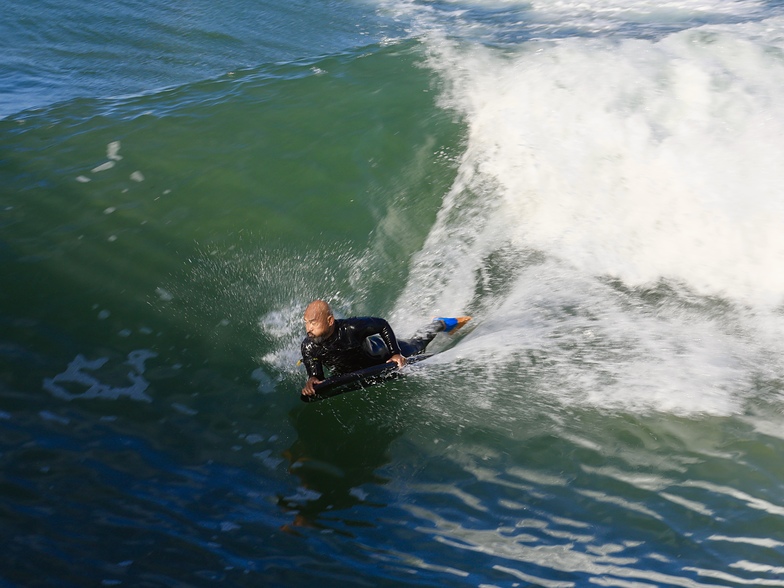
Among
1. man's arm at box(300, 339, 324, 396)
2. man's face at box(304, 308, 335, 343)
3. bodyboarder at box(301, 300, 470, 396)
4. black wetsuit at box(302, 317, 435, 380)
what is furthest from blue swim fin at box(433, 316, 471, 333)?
man's face at box(304, 308, 335, 343)

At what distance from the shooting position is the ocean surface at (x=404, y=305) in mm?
4609

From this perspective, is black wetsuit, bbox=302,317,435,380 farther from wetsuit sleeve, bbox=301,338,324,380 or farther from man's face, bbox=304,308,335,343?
man's face, bbox=304,308,335,343

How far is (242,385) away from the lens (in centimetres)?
632

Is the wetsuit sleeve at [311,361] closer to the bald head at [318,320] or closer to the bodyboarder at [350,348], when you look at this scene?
the bodyboarder at [350,348]

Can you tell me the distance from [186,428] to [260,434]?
546 millimetres

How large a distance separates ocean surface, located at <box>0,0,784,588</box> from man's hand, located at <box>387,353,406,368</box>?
14.5 inches

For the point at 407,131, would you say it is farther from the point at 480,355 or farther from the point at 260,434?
the point at 260,434

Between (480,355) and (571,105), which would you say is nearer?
(480,355)

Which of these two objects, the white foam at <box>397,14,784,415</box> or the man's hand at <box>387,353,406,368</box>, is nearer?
the man's hand at <box>387,353,406,368</box>

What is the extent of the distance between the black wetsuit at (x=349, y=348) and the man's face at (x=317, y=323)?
0.16 metres

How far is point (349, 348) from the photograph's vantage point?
5902mm

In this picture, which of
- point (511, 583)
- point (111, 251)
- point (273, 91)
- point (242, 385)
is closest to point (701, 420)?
point (511, 583)

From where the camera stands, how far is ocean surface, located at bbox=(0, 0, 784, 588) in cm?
461

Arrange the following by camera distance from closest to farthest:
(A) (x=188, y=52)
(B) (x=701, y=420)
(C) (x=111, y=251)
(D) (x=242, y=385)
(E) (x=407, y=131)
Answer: (B) (x=701, y=420), (D) (x=242, y=385), (C) (x=111, y=251), (E) (x=407, y=131), (A) (x=188, y=52)
